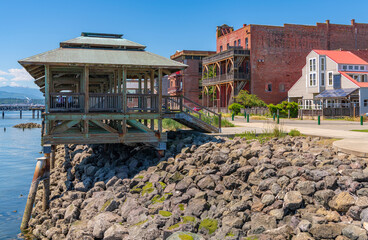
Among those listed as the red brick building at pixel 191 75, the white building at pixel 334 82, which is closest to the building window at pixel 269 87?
the white building at pixel 334 82

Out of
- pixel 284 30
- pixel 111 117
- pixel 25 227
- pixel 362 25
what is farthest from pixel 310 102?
pixel 25 227

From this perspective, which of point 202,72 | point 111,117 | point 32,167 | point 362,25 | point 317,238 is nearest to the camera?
point 317,238

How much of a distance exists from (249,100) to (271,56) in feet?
31.5

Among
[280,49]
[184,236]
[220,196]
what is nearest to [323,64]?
[280,49]

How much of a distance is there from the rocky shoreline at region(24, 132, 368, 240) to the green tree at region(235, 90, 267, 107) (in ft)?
127

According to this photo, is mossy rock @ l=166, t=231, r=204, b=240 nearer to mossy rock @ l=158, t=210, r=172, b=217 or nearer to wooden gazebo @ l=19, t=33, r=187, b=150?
mossy rock @ l=158, t=210, r=172, b=217

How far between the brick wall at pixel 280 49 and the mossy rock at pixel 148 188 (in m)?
47.4

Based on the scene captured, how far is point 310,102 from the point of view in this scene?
53.0m

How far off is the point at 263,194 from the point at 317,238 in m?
2.65

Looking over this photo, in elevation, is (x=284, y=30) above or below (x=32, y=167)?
above

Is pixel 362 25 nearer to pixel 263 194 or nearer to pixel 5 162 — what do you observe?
pixel 5 162

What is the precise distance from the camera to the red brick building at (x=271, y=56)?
60.8 metres

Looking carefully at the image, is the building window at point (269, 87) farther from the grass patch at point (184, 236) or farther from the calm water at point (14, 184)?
the grass patch at point (184, 236)

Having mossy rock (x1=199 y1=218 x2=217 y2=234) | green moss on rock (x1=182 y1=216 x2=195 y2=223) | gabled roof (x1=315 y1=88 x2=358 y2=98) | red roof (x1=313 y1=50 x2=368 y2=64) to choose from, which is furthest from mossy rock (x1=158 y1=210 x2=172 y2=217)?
red roof (x1=313 y1=50 x2=368 y2=64)
